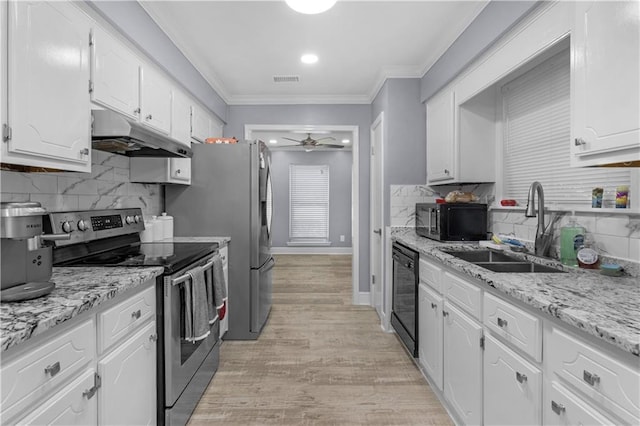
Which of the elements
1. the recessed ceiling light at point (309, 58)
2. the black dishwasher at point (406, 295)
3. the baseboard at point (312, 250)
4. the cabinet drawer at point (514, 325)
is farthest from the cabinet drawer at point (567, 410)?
the baseboard at point (312, 250)

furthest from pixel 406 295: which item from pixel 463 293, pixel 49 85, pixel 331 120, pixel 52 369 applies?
pixel 49 85

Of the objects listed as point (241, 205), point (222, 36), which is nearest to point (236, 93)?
point (222, 36)

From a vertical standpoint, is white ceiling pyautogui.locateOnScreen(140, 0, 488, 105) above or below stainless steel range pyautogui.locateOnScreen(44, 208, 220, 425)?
above

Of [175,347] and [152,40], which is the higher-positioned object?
[152,40]

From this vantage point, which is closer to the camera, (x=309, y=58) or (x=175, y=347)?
(x=175, y=347)

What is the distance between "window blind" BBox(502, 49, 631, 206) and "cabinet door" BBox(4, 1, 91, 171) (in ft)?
→ 8.44

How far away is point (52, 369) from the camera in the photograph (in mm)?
1008

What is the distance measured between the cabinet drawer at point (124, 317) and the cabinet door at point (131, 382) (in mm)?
49

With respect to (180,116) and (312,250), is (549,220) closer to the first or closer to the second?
(180,116)

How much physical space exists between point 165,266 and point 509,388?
1617 mm

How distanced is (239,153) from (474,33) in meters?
2.07

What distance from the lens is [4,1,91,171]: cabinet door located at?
49.4 inches

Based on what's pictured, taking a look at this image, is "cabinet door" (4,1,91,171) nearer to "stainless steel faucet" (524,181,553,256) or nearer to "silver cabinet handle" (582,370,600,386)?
"silver cabinet handle" (582,370,600,386)

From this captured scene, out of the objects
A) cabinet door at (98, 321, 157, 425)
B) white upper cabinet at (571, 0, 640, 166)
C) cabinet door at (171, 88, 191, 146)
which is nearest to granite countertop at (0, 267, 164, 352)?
cabinet door at (98, 321, 157, 425)
